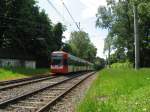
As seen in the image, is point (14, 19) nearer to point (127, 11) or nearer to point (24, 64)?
point (24, 64)

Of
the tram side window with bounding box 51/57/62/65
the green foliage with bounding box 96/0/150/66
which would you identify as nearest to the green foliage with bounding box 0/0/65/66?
the green foliage with bounding box 96/0/150/66

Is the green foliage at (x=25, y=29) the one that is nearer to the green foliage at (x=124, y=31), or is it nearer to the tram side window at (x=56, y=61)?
the green foliage at (x=124, y=31)

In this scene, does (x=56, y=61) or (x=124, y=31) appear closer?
(x=56, y=61)

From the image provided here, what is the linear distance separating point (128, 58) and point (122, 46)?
93.9 inches

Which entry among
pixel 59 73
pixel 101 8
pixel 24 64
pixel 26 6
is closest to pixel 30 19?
pixel 26 6

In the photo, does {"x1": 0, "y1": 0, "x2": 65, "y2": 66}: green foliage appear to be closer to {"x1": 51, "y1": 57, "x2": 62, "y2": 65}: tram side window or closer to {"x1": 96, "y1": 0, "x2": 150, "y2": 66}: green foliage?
{"x1": 96, "y1": 0, "x2": 150, "y2": 66}: green foliage

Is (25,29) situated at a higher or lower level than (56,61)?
higher

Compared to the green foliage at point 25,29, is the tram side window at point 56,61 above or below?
below

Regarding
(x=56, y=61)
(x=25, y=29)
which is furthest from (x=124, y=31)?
(x=56, y=61)

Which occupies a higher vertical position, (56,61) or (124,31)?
(124,31)

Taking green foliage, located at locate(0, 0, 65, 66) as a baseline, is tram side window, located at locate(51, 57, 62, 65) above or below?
below

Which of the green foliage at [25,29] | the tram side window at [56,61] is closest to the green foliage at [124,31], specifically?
the green foliage at [25,29]

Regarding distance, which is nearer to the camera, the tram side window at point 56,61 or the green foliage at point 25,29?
the tram side window at point 56,61

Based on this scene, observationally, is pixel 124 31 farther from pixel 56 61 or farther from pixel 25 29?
pixel 56 61
